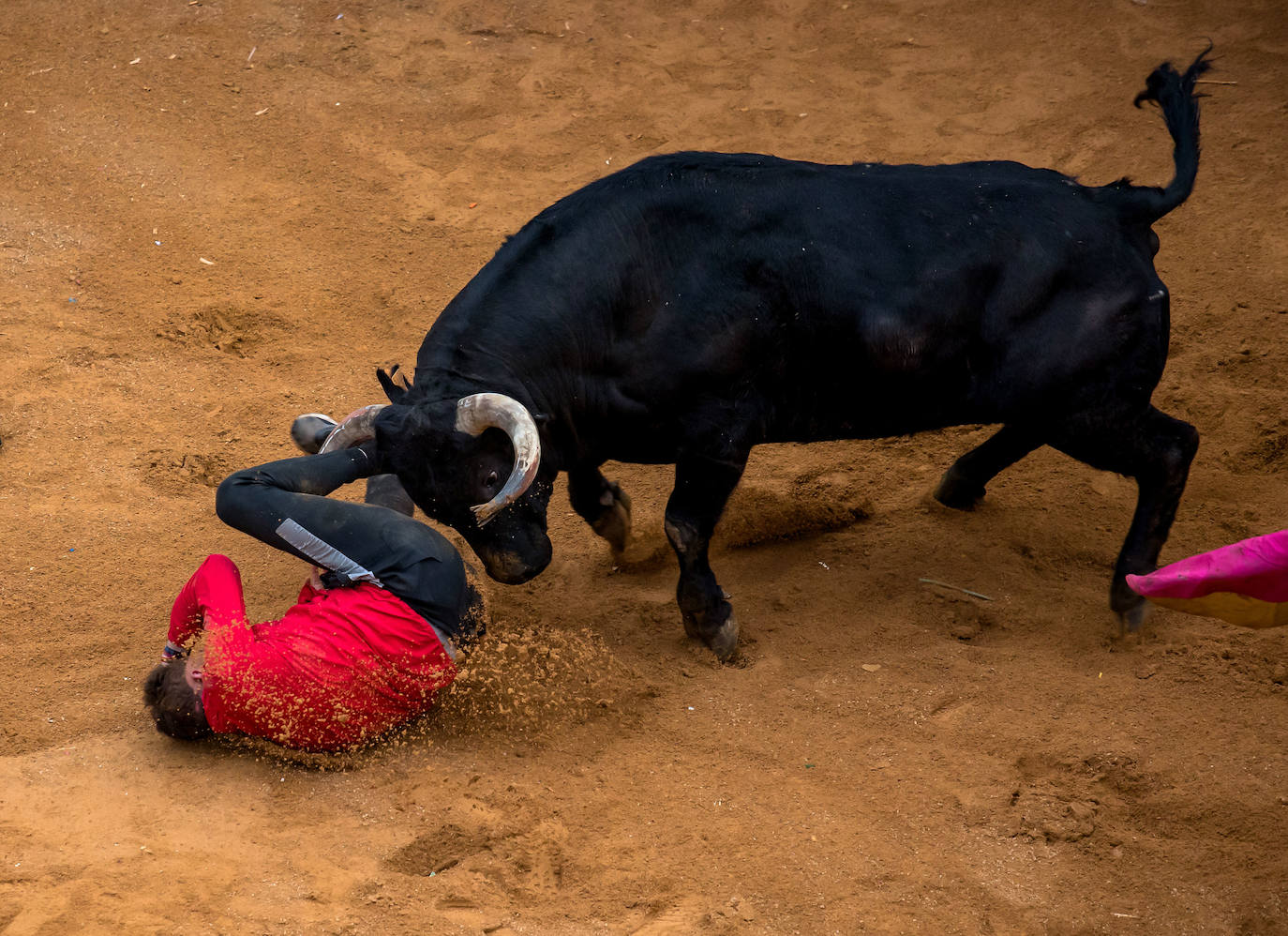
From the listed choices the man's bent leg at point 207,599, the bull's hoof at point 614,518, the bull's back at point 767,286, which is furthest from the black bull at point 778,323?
the man's bent leg at point 207,599

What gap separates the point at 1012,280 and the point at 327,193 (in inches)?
203

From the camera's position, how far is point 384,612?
411cm

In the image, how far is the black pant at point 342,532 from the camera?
13.4 ft

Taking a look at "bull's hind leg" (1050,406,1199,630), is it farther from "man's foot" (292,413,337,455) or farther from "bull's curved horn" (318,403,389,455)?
"man's foot" (292,413,337,455)

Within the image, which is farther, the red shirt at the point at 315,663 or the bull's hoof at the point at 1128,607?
the bull's hoof at the point at 1128,607

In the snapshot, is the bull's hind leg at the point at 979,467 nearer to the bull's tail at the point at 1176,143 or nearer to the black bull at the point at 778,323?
the black bull at the point at 778,323

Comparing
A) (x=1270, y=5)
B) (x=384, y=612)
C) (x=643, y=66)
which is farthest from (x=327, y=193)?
(x=1270, y=5)

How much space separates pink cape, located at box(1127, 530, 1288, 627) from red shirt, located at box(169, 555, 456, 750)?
2.40 metres

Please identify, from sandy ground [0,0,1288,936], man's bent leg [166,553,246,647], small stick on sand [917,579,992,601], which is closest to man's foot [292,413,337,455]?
man's bent leg [166,553,246,647]

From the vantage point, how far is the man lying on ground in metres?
3.97

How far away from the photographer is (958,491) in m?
5.71

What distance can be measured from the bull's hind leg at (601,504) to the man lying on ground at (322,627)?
1048mm

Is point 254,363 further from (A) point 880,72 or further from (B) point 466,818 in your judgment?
(A) point 880,72

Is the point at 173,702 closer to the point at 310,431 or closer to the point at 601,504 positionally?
the point at 310,431
